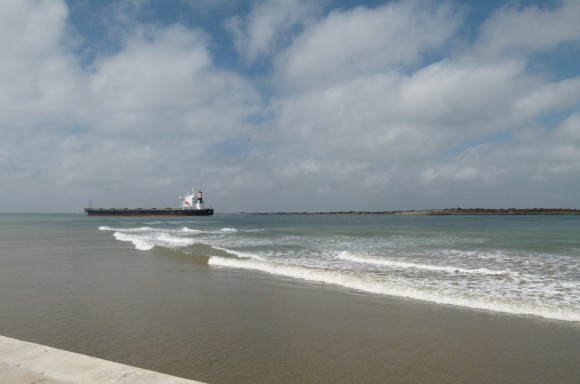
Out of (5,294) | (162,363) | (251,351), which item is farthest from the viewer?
(5,294)

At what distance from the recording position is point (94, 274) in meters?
13.2

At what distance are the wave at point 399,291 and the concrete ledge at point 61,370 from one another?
7.56 meters

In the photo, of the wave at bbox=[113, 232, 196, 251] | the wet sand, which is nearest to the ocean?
the wet sand

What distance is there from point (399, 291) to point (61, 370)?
846cm

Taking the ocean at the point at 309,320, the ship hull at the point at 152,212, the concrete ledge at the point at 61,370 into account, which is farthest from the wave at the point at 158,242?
the ship hull at the point at 152,212

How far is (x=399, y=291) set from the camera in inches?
419

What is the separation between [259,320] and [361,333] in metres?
2.08

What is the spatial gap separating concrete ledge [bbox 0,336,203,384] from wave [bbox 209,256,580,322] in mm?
7561

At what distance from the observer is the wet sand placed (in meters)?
5.37

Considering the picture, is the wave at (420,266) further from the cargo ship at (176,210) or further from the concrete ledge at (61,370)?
the cargo ship at (176,210)

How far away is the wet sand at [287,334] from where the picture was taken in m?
5.37

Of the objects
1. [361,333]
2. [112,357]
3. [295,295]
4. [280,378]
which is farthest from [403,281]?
[112,357]

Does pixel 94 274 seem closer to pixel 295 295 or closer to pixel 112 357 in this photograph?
pixel 295 295

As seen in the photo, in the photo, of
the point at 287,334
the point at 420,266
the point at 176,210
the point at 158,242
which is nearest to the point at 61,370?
the point at 287,334
